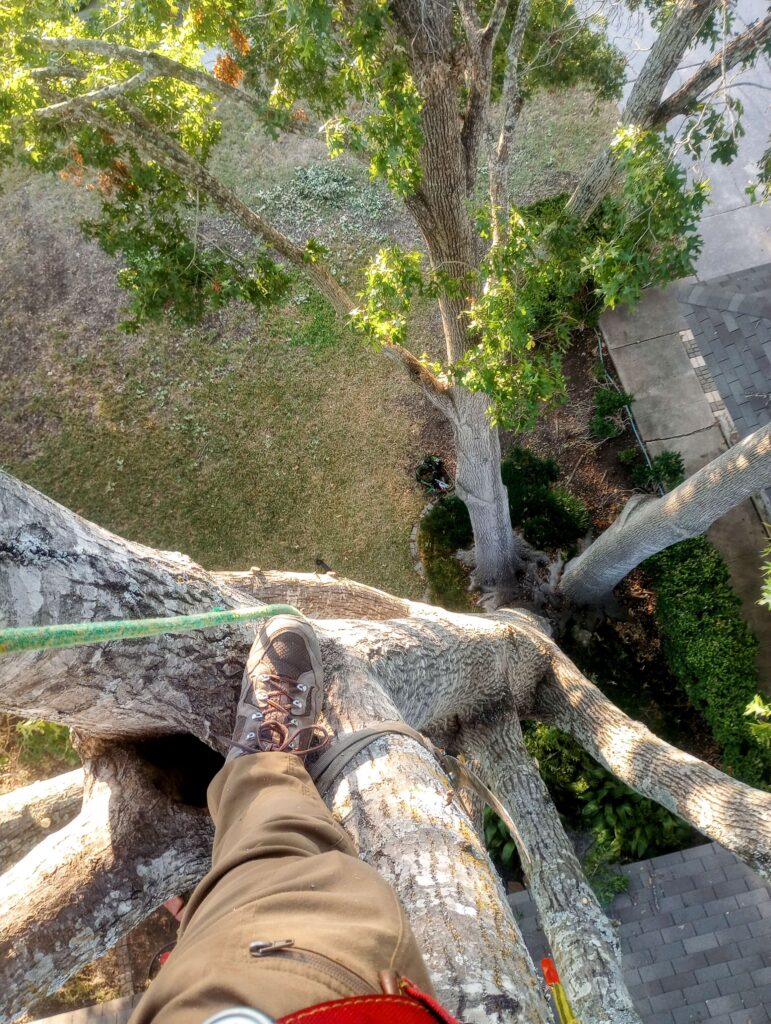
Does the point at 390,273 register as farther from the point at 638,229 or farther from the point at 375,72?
the point at 638,229

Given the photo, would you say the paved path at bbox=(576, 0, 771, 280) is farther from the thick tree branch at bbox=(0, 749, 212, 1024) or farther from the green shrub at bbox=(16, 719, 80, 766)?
the green shrub at bbox=(16, 719, 80, 766)

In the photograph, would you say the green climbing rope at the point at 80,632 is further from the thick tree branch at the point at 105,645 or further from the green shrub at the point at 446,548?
the green shrub at the point at 446,548

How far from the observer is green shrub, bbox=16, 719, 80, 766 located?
607cm

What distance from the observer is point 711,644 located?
593 cm

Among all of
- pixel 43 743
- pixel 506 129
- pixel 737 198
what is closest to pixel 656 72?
pixel 506 129

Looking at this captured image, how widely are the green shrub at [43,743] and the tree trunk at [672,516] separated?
15.0ft

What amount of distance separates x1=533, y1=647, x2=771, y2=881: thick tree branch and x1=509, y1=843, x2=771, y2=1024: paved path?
2.07 metres

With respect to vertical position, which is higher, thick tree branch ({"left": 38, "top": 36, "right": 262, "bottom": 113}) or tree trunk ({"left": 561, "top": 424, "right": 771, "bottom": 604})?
thick tree branch ({"left": 38, "top": 36, "right": 262, "bottom": 113})

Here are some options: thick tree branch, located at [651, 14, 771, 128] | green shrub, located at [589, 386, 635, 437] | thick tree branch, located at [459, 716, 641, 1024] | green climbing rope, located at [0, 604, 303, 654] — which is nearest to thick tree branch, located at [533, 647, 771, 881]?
thick tree branch, located at [459, 716, 641, 1024]

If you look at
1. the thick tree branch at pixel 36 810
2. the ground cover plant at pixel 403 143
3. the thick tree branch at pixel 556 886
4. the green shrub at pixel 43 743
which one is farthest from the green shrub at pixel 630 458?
the green shrub at pixel 43 743

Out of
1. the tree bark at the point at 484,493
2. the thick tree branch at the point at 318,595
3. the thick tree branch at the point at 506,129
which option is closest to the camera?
the thick tree branch at the point at 318,595

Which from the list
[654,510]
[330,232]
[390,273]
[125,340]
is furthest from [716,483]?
[125,340]

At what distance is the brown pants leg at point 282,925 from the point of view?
1.25 meters

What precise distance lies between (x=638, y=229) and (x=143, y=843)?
401cm
